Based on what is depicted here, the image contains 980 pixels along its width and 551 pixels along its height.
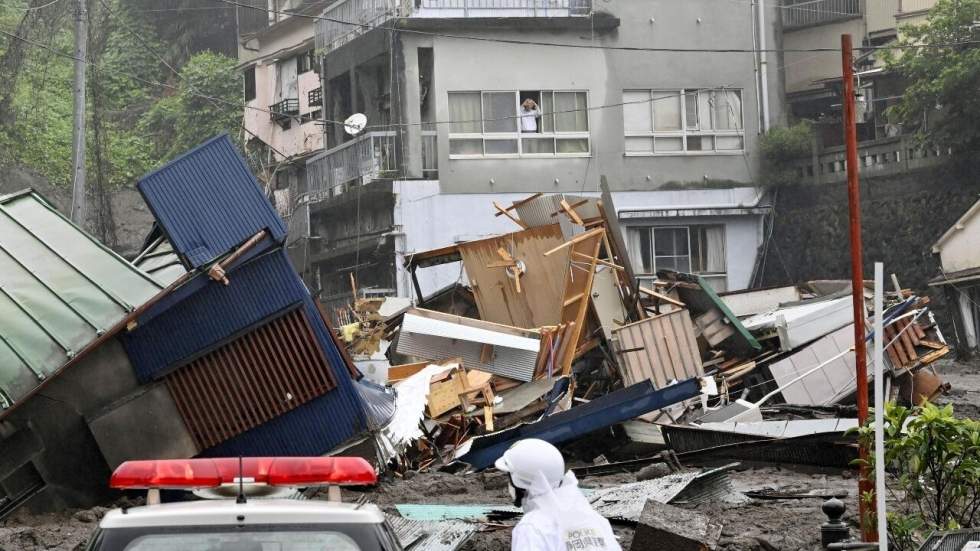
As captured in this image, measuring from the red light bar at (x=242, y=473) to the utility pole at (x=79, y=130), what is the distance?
18.1 metres

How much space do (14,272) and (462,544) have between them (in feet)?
23.3

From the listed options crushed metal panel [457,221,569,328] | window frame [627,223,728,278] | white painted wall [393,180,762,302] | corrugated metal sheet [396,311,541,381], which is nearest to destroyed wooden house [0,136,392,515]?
corrugated metal sheet [396,311,541,381]

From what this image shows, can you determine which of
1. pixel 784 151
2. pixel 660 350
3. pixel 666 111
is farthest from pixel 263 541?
pixel 784 151

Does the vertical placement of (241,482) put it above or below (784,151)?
below

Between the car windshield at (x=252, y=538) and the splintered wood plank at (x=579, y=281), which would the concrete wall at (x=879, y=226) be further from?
the car windshield at (x=252, y=538)

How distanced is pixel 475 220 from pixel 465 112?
9.29 feet

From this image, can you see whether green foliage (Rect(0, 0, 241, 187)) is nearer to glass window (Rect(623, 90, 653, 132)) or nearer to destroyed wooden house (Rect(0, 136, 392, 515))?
glass window (Rect(623, 90, 653, 132))

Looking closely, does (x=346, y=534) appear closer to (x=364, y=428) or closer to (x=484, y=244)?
(x=364, y=428)

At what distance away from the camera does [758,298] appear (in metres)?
24.3

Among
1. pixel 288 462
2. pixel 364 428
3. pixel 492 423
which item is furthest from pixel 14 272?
pixel 288 462

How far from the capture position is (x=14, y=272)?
47.1ft

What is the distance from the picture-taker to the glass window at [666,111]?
35000mm

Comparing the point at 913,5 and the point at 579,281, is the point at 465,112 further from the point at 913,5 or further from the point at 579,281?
the point at 579,281

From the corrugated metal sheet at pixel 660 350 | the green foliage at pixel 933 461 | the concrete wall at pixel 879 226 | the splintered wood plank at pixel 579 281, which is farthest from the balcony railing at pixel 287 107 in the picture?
the green foliage at pixel 933 461
